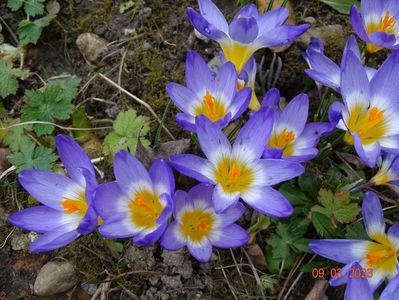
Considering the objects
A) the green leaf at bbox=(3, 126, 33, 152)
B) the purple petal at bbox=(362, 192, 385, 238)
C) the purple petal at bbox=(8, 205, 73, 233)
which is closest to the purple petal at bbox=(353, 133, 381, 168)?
the purple petal at bbox=(362, 192, 385, 238)

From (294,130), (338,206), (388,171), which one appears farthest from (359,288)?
(294,130)

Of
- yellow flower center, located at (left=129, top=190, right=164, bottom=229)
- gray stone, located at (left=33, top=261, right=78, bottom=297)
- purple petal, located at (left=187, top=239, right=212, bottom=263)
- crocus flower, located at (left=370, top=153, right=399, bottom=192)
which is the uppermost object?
crocus flower, located at (left=370, top=153, right=399, bottom=192)

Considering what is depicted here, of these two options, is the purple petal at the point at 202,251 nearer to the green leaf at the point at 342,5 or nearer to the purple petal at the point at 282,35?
the purple petal at the point at 282,35

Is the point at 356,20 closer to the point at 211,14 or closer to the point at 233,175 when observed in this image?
the point at 211,14

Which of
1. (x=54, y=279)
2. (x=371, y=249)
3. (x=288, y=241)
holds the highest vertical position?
(x=371, y=249)

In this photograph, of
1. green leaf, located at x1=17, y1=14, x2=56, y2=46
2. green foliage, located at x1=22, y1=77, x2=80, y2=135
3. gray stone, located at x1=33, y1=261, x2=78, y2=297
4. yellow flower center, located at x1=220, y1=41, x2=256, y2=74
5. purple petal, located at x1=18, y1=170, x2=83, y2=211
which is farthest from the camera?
green leaf, located at x1=17, y1=14, x2=56, y2=46

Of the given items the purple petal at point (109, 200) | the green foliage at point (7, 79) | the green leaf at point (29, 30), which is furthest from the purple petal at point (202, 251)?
the green leaf at point (29, 30)

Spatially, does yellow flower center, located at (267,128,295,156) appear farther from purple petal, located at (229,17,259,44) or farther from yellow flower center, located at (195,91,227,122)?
purple petal, located at (229,17,259,44)
